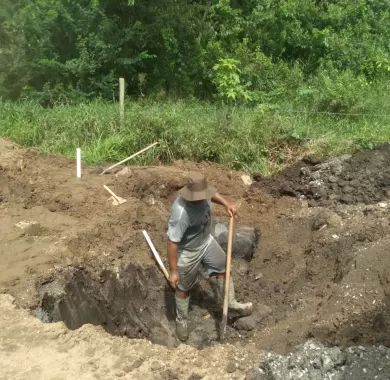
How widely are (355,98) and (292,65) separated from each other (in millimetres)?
3515

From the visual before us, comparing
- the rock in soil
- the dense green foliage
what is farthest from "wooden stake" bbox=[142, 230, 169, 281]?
the dense green foliage

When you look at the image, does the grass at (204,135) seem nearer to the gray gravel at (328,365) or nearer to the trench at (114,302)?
the trench at (114,302)

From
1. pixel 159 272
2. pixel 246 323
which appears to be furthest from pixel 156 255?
pixel 246 323

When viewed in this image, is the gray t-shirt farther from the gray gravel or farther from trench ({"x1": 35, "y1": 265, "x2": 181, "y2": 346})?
the gray gravel

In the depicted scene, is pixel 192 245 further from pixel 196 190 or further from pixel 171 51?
pixel 171 51

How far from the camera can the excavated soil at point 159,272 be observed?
500 centimetres

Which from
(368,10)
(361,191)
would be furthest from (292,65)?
(361,191)

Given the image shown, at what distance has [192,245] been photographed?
20.6 feet

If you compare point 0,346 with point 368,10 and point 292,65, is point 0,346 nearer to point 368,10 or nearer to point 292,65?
point 292,65

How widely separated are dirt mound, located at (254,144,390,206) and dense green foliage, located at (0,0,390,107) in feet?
9.32

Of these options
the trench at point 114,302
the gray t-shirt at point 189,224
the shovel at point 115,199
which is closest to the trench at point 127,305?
the trench at point 114,302

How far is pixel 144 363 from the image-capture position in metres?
4.78

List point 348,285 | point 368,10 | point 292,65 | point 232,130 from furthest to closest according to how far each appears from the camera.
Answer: point 368,10, point 292,65, point 232,130, point 348,285

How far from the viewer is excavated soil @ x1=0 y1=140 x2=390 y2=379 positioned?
5.00 metres
